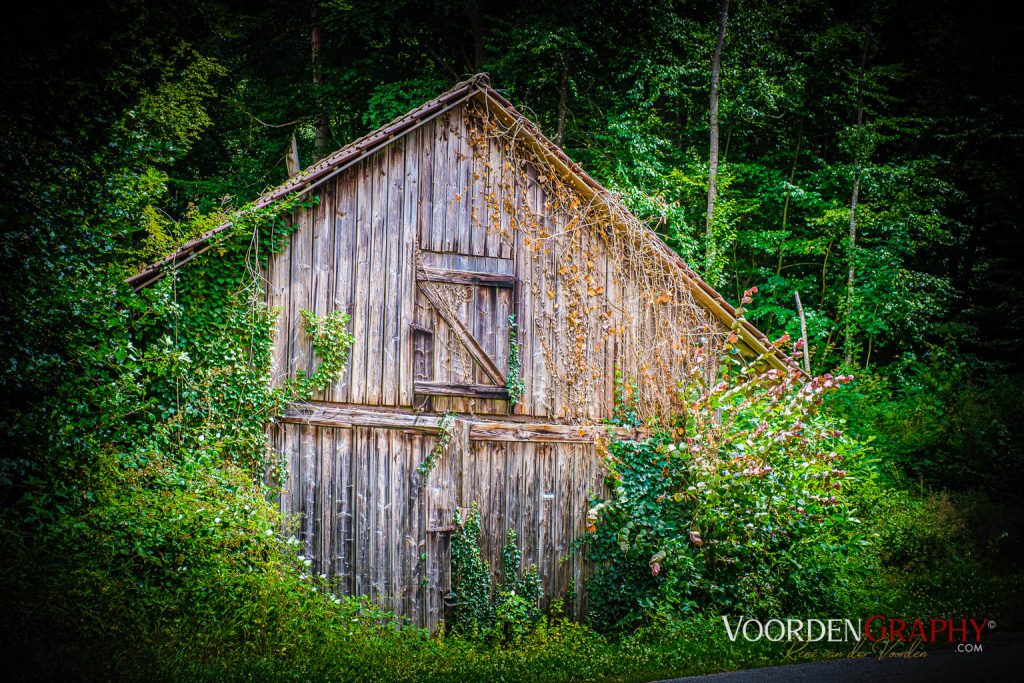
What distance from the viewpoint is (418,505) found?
930 cm

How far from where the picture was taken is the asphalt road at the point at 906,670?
6641 millimetres

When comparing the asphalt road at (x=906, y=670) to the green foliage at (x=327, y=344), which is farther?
the green foliage at (x=327, y=344)

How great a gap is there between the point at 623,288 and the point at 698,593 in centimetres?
425

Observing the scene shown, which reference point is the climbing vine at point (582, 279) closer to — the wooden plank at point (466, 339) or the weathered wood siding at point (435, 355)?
the weathered wood siding at point (435, 355)

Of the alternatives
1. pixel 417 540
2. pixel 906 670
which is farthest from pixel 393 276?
pixel 906 670

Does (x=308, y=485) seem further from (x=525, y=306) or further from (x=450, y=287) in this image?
(x=525, y=306)

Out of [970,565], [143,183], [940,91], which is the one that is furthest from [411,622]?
[940,91]

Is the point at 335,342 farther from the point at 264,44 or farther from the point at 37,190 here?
the point at 264,44

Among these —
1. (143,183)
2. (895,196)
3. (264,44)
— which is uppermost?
(264,44)

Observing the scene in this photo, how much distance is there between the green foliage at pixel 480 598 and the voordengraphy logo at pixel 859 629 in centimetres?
253

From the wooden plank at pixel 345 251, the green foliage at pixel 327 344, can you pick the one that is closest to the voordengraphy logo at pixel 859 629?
the wooden plank at pixel 345 251

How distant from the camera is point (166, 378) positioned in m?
8.20

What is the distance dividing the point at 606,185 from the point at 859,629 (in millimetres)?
9968

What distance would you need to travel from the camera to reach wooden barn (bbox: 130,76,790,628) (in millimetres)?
8914
